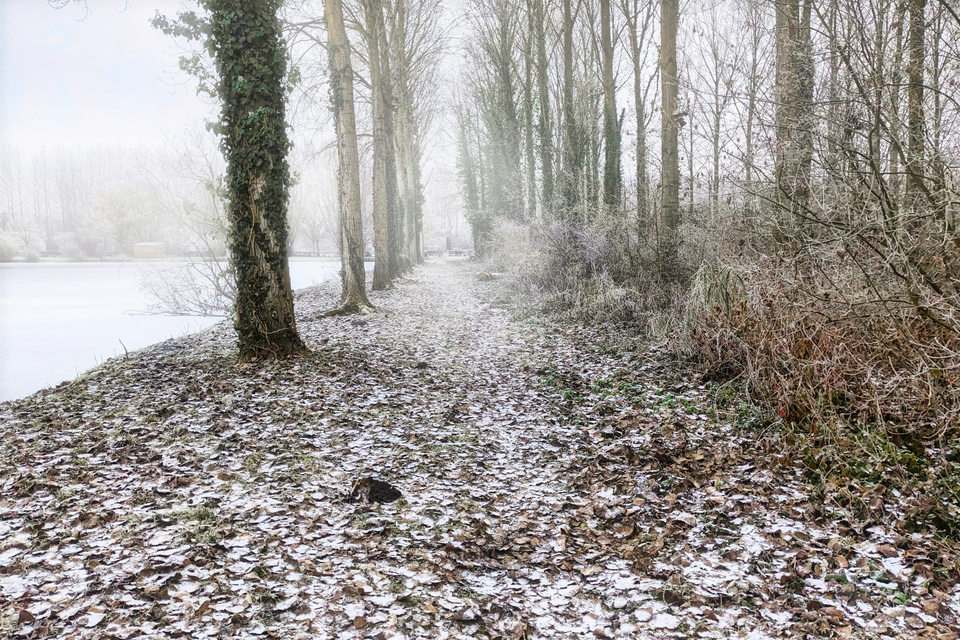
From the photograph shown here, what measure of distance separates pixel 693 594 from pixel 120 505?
388 cm

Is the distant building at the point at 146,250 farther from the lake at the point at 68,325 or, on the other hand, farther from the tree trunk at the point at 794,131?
the tree trunk at the point at 794,131

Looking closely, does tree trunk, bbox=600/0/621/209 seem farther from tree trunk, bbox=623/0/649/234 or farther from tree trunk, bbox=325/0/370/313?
tree trunk, bbox=325/0/370/313

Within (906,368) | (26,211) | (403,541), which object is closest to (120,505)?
(403,541)

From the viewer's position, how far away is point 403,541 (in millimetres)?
3654

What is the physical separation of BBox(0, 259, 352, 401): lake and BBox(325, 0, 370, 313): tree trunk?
390cm

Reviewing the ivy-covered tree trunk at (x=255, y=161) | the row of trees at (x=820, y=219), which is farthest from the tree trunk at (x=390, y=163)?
the row of trees at (x=820, y=219)

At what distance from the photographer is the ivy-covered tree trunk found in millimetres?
7039

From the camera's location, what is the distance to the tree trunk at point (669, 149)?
9.45m

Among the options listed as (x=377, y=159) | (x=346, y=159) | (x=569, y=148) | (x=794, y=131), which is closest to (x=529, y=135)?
(x=569, y=148)

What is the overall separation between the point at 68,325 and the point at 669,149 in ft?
44.0

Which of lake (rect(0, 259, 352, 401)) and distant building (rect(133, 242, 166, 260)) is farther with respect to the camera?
distant building (rect(133, 242, 166, 260))

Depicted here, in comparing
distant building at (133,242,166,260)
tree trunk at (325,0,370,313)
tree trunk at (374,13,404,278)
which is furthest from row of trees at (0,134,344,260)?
tree trunk at (374,13,404,278)

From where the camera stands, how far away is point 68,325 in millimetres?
12344

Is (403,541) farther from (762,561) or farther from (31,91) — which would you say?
(31,91)
